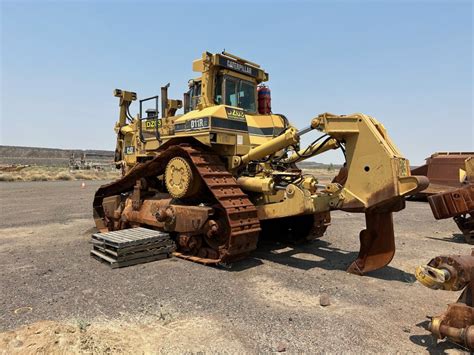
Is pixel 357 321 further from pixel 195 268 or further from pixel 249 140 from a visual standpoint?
pixel 249 140

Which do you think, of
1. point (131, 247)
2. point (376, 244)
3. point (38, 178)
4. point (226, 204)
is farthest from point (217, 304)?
point (38, 178)

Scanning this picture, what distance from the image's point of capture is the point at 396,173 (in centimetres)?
524

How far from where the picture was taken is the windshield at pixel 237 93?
783 centimetres

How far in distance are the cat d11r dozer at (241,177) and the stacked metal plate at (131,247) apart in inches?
12.0

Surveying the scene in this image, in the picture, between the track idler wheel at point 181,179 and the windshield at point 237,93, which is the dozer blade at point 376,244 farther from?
the windshield at point 237,93

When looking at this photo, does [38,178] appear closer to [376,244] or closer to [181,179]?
[181,179]

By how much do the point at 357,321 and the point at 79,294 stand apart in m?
3.60

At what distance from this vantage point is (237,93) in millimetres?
8125

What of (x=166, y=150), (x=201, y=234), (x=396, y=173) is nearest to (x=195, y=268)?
(x=201, y=234)

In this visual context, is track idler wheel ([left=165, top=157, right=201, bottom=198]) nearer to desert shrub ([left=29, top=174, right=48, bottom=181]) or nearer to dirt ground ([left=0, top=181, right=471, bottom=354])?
dirt ground ([left=0, top=181, right=471, bottom=354])

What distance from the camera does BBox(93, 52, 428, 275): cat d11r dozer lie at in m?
5.68

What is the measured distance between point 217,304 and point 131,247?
8.19 ft

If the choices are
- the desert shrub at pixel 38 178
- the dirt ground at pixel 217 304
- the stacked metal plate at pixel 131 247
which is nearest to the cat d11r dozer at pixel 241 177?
the stacked metal plate at pixel 131 247

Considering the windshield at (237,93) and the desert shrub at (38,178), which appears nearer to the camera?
the windshield at (237,93)
